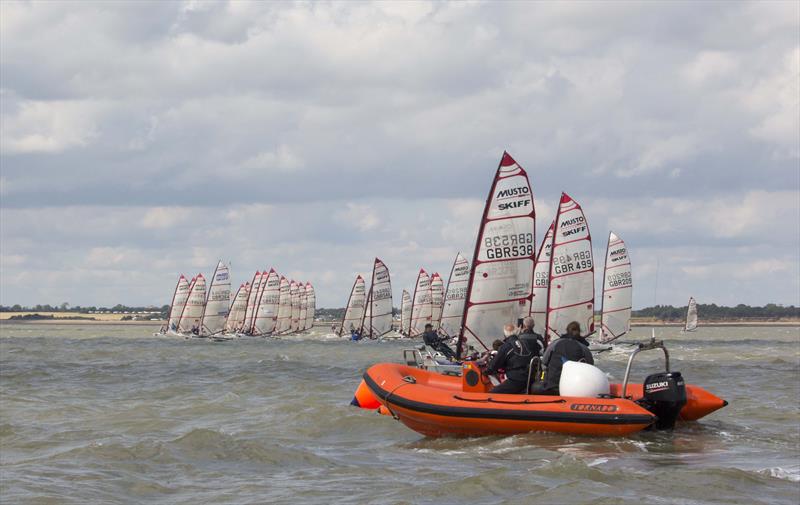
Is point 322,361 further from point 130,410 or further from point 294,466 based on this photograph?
point 294,466

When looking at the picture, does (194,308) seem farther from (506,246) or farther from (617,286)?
(506,246)

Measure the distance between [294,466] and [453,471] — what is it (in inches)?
87.5

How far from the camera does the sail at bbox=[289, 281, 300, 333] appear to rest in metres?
95.4

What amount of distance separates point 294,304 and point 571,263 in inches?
2514

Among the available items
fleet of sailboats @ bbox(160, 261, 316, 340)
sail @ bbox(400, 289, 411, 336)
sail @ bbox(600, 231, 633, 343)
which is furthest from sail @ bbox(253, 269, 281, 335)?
sail @ bbox(600, 231, 633, 343)

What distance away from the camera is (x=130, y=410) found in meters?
21.4

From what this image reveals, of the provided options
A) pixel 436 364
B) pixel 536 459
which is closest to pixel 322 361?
Result: pixel 436 364

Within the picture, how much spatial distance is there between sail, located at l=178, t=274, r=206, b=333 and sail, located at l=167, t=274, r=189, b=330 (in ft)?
4.21

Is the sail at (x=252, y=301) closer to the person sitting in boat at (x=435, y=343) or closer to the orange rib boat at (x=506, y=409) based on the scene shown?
the person sitting in boat at (x=435, y=343)

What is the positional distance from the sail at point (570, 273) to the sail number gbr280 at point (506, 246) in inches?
386

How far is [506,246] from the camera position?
79.3 ft

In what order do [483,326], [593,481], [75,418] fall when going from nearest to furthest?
1. [593,481]
2. [75,418]
3. [483,326]

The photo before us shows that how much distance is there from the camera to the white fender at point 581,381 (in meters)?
15.4

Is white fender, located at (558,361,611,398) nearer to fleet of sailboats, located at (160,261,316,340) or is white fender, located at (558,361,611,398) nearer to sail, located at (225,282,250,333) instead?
fleet of sailboats, located at (160,261,316,340)
